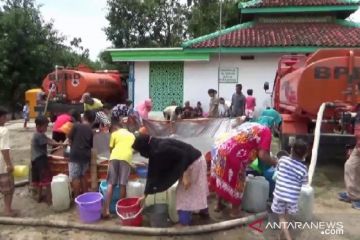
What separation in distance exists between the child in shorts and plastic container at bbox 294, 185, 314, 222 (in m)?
3.53

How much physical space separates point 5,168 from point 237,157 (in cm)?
314

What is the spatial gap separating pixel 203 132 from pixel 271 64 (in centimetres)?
681

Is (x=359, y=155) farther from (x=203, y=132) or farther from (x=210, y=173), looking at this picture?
(x=203, y=132)

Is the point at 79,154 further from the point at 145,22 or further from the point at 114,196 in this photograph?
the point at 145,22

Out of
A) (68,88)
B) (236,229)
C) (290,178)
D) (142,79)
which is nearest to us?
(290,178)

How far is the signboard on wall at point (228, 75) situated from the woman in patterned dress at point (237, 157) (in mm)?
9928

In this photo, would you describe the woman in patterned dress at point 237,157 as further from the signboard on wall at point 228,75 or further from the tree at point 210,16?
the tree at point 210,16

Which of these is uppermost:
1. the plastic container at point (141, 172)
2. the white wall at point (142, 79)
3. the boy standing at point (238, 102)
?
the white wall at point (142, 79)

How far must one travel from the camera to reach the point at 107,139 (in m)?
7.71

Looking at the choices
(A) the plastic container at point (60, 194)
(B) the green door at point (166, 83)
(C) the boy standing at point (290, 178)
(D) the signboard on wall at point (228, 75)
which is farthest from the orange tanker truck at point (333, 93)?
(B) the green door at point (166, 83)

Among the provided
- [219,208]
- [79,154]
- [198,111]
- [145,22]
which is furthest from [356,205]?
[145,22]

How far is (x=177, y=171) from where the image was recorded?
495 centimetres

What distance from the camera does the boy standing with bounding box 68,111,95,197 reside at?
591cm

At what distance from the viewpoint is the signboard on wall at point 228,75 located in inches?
597
